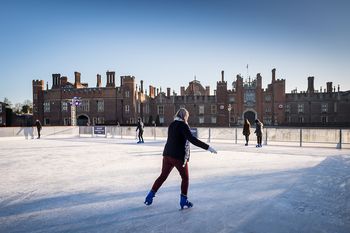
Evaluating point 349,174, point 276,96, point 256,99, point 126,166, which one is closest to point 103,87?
point 256,99

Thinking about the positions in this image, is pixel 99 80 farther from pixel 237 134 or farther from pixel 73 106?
pixel 237 134

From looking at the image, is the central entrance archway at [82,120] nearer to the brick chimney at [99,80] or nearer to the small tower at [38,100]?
the brick chimney at [99,80]

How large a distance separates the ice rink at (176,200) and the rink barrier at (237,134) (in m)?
7.92

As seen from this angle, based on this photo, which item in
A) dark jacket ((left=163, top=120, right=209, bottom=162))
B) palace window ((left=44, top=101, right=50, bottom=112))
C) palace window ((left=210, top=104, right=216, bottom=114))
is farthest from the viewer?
palace window ((left=44, top=101, right=50, bottom=112))

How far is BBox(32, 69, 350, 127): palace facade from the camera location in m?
46.5

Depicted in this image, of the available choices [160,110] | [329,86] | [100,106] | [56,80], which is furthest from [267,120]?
[56,80]

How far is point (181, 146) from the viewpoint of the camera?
4098 mm

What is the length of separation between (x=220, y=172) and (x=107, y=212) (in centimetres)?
390

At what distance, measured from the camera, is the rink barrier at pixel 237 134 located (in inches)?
575

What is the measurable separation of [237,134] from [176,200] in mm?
14130

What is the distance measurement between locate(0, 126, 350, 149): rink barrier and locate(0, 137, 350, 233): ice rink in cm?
792

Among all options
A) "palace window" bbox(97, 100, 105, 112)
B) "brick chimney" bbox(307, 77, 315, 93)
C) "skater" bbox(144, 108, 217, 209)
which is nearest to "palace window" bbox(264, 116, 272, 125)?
"brick chimney" bbox(307, 77, 315, 93)

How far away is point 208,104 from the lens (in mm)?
50438

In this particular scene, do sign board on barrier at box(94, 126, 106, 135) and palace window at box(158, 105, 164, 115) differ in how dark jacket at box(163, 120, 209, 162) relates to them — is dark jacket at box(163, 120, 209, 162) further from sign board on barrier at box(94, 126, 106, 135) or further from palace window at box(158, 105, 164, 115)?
palace window at box(158, 105, 164, 115)
